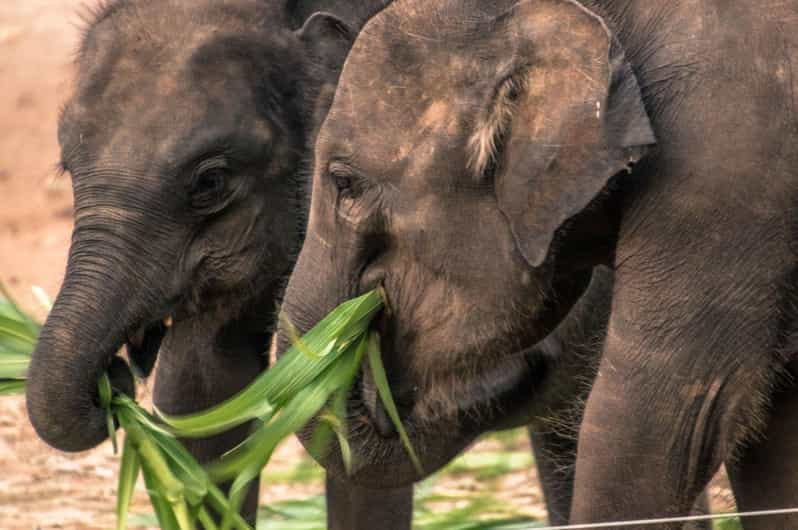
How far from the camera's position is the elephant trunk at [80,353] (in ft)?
12.3

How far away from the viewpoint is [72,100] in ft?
13.6

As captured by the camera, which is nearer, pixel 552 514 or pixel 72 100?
Result: pixel 72 100

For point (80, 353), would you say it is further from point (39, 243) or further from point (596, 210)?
point (39, 243)

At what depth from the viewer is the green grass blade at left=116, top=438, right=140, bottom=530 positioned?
3395 millimetres

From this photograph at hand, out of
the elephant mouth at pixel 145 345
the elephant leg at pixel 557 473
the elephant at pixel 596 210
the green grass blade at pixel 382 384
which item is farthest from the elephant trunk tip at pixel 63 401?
the elephant leg at pixel 557 473

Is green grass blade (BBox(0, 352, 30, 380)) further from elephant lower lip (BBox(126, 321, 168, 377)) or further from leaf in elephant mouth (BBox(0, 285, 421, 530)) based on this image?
leaf in elephant mouth (BBox(0, 285, 421, 530))

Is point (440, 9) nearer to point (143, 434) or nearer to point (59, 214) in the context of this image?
point (143, 434)

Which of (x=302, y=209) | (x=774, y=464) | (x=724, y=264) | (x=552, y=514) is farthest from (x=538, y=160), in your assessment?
(x=552, y=514)

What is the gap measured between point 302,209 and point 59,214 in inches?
221

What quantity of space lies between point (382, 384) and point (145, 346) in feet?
2.76

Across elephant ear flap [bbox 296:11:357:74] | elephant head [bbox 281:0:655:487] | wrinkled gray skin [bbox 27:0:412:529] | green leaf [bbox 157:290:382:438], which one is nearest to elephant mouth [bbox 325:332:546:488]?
elephant head [bbox 281:0:655:487]

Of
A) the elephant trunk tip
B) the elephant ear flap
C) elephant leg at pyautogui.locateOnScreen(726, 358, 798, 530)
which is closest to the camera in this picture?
elephant leg at pyautogui.locateOnScreen(726, 358, 798, 530)

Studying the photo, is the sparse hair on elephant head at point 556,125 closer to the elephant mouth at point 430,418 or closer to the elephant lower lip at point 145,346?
the elephant mouth at point 430,418

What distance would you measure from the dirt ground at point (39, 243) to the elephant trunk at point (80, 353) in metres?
0.53
